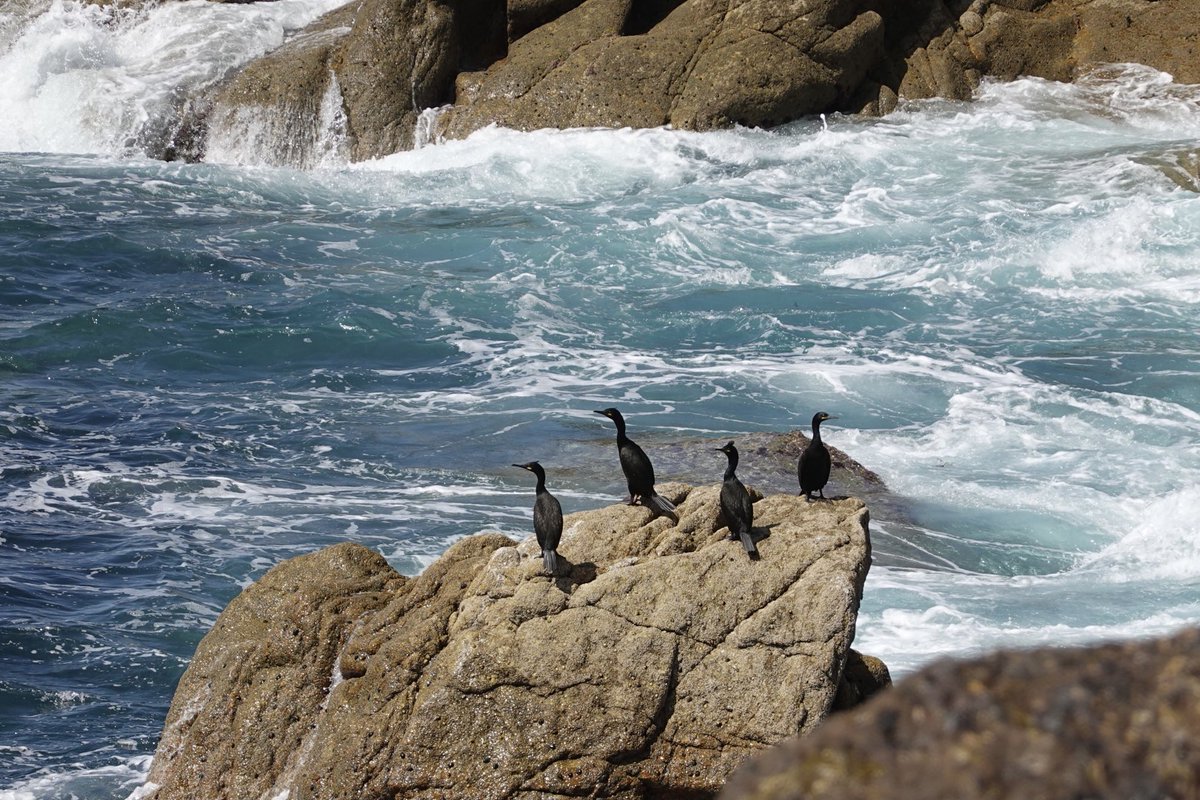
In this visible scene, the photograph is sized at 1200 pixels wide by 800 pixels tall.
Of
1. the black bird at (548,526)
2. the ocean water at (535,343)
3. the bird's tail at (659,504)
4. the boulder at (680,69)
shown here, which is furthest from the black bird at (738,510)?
the boulder at (680,69)

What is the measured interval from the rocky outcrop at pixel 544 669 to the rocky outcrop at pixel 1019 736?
3861 millimetres

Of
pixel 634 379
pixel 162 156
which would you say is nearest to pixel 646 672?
pixel 634 379

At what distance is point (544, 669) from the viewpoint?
5969 mm

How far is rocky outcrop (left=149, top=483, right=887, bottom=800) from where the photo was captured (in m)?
5.86

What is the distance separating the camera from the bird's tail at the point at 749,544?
6246 millimetres

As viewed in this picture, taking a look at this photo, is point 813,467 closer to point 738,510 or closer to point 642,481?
point 642,481

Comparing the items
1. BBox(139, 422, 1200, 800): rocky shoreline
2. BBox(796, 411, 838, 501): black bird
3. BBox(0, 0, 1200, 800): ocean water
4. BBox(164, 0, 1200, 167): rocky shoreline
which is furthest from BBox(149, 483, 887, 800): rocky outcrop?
BBox(164, 0, 1200, 167): rocky shoreline

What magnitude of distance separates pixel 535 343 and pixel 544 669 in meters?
10.2

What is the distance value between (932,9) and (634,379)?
13.2 m

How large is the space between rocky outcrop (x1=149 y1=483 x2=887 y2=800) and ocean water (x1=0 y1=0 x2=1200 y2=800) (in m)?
1.09

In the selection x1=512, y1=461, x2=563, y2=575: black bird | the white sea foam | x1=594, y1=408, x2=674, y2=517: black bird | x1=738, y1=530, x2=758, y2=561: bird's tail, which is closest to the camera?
x1=512, y1=461, x2=563, y2=575: black bird

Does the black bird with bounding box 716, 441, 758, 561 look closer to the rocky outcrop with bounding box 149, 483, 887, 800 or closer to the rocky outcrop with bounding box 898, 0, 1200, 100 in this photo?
the rocky outcrop with bounding box 149, 483, 887, 800

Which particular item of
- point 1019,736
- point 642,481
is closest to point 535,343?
point 642,481

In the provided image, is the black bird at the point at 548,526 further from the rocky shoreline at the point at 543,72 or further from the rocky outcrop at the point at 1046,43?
the rocky outcrop at the point at 1046,43
